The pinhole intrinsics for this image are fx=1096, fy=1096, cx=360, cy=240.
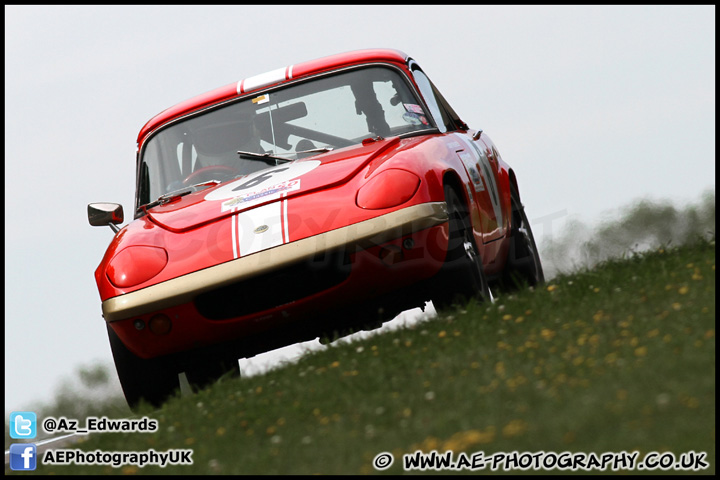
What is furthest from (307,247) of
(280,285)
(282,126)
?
(282,126)

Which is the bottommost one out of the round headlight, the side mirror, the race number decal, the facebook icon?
the facebook icon

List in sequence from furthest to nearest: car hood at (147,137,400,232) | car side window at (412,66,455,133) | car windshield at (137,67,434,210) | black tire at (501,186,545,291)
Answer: black tire at (501,186,545,291)
car side window at (412,66,455,133)
car windshield at (137,67,434,210)
car hood at (147,137,400,232)

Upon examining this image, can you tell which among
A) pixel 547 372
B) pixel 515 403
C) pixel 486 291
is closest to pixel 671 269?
pixel 486 291

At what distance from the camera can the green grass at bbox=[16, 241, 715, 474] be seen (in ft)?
11.1

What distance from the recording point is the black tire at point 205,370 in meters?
6.16

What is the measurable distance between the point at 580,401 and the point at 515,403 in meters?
0.29

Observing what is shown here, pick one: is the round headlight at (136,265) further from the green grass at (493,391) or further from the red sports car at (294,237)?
the green grass at (493,391)

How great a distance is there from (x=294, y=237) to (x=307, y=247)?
0.09 meters

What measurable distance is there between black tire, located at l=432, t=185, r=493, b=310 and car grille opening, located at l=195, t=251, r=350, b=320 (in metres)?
0.55

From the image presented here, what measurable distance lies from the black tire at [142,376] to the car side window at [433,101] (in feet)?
7.79

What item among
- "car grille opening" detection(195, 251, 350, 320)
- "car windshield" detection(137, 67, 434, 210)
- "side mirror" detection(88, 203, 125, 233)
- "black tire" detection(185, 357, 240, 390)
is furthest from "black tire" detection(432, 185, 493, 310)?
A: "side mirror" detection(88, 203, 125, 233)

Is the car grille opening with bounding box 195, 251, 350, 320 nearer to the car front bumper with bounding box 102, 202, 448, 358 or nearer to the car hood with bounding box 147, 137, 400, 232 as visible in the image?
the car front bumper with bounding box 102, 202, 448, 358

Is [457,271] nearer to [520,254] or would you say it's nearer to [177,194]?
[177,194]

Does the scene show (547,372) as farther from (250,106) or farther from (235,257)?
(250,106)
